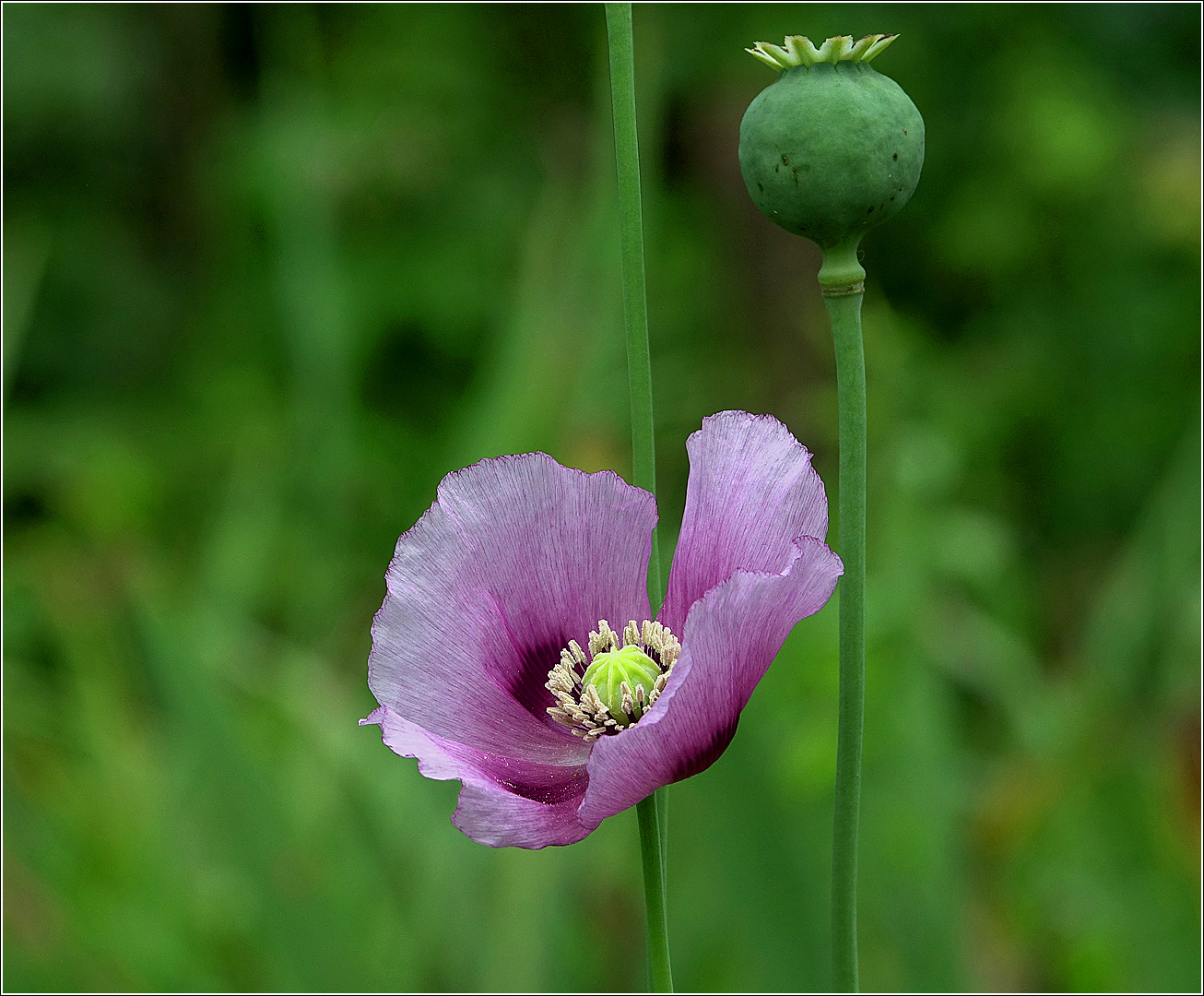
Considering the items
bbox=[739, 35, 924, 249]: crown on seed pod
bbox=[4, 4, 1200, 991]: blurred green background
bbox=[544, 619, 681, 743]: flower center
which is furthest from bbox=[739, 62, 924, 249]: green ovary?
bbox=[4, 4, 1200, 991]: blurred green background

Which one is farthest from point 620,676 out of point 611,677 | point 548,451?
point 548,451

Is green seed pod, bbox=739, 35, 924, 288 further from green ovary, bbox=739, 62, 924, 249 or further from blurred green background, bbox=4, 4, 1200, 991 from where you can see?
blurred green background, bbox=4, 4, 1200, 991

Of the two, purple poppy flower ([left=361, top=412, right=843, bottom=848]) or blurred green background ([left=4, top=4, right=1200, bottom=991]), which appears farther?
blurred green background ([left=4, top=4, right=1200, bottom=991])

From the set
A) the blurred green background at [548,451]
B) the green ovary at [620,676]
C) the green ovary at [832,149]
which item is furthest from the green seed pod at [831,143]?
the blurred green background at [548,451]

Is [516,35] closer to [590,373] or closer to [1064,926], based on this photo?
[590,373]

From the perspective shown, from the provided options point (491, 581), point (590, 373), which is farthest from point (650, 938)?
point (590, 373)

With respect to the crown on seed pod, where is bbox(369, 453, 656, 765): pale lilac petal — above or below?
below
